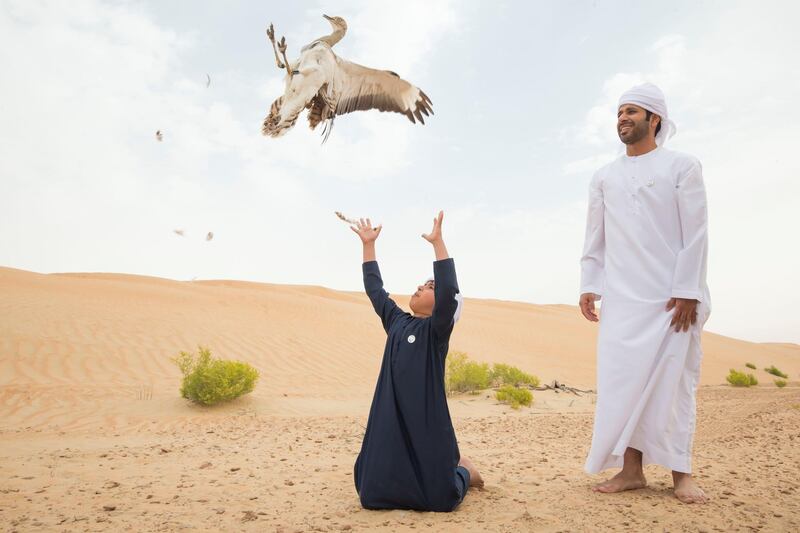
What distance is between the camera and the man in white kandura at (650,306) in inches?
114

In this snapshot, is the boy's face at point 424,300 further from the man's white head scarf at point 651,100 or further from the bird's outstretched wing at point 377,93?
the bird's outstretched wing at point 377,93

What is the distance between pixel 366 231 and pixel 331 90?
169 centimetres

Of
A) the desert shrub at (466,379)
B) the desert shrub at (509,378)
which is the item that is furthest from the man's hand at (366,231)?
the desert shrub at (509,378)

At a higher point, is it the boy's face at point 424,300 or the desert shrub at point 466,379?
the boy's face at point 424,300

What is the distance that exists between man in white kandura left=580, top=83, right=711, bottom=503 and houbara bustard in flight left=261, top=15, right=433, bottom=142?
202 centimetres

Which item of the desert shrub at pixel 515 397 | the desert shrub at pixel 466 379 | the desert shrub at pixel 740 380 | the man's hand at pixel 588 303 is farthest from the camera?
the desert shrub at pixel 740 380

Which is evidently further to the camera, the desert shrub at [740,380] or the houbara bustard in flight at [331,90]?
the desert shrub at [740,380]

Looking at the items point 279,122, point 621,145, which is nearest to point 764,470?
point 621,145

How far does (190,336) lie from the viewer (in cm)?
1373

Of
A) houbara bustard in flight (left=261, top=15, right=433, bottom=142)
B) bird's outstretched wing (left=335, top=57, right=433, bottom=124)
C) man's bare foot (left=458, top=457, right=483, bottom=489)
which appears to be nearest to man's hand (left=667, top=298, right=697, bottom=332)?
man's bare foot (left=458, top=457, right=483, bottom=489)

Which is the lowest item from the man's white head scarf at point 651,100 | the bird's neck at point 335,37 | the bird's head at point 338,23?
the man's white head scarf at point 651,100

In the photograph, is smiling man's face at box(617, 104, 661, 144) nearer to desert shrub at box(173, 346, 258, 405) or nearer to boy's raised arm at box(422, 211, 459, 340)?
boy's raised arm at box(422, 211, 459, 340)

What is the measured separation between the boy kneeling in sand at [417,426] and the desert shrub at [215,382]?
599cm

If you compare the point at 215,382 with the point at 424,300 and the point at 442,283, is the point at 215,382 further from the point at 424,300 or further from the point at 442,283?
the point at 442,283
